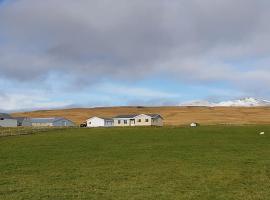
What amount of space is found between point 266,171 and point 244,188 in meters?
7.56

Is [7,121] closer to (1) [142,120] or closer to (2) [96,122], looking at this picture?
(2) [96,122]

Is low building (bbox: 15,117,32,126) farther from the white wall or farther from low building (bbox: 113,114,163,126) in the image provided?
low building (bbox: 113,114,163,126)

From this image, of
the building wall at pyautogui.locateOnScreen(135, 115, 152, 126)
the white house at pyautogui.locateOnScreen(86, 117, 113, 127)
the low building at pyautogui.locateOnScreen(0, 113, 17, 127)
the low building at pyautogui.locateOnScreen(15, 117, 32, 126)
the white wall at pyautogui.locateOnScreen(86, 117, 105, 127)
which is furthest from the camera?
the low building at pyautogui.locateOnScreen(15, 117, 32, 126)

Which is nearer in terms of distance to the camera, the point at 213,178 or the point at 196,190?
the point at 196,190

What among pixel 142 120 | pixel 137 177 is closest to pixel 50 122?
pixel 142 120

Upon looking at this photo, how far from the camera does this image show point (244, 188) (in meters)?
23.7

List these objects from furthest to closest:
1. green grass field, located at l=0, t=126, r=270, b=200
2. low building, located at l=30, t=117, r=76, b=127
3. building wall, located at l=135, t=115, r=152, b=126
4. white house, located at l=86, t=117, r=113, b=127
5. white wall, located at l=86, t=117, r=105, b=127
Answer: low building, located at l=30, t=117, r=76, b=127
white house, located at l=86, t=117, r=113, b=127
white wall, located at l=86, t=117, r=105, b=127
building wall, located at l=135, t=115, r=152, b=126
green grass field, located at l=0, t=126, r=270, b=200

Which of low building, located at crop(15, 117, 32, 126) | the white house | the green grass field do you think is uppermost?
low building, located at crop(15, 117, 32, 126)

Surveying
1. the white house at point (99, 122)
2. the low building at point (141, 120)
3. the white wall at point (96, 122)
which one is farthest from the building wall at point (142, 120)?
the white wall at point (96, 122)

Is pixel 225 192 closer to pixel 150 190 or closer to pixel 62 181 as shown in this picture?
pixel 150 190

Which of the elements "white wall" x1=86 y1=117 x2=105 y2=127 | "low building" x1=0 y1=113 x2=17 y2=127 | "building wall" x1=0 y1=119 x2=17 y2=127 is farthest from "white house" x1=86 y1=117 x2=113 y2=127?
"low building" x1=0 y1=113 x2=17 y2=127

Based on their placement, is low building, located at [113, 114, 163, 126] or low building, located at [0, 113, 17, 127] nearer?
low building, located at [113, 114, 163, 126]

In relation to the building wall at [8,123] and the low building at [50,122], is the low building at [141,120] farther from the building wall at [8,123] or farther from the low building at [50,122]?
the building wall at [8,123]

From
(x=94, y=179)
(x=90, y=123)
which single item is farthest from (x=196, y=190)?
(x=90, y=123)
